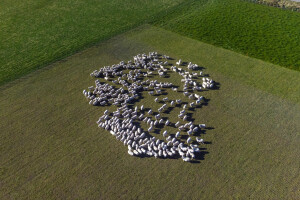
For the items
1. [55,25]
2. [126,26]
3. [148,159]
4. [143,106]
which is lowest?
[148,159]

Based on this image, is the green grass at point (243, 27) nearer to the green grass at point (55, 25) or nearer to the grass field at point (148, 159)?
the grass field at point (148, 159)

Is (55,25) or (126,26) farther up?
(55,25)

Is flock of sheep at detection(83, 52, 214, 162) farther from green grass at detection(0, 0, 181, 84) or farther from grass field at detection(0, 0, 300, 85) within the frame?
green grass at detection(0, 0, 181, 84)

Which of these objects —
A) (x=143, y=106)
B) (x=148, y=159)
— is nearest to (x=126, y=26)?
(x=143, y=106)

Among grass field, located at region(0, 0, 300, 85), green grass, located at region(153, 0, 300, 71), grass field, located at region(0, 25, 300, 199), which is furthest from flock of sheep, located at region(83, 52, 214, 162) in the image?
green grass, located at region(153, 0, 300, 71)

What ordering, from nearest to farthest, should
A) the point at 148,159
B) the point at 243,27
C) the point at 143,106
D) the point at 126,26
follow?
the point at 148,159
the point at 143,106
the point at 243,27
the point at 126,26

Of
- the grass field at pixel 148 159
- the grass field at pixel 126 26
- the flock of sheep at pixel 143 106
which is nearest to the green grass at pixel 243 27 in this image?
the grass field at pixel 126 26

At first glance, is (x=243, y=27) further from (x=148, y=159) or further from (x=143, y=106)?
(x=148, y=159)
